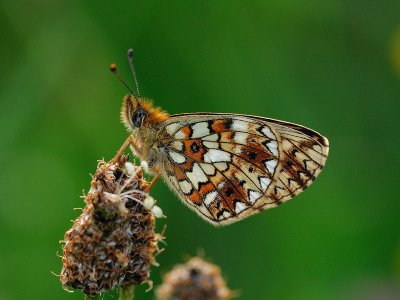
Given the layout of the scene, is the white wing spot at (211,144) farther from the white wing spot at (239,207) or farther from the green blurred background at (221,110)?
the green blurred background at (221,110)

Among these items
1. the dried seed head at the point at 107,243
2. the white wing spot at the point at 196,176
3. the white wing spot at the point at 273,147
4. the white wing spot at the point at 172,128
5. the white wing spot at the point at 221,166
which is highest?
the white wing spot at the point at 172,128

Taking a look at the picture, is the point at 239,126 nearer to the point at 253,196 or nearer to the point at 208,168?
the point at 208,168

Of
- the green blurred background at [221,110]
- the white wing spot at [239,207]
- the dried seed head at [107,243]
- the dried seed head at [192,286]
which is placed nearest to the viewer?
the dried seed head at [107,243]

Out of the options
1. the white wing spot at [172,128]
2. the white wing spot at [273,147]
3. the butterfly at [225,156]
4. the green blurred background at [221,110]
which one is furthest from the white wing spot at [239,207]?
the green blurred background at [221,110]

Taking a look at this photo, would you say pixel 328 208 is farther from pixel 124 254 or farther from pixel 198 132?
pixel 124 254

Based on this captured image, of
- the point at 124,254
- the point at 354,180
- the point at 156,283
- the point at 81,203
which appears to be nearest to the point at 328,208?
the point at 354,180

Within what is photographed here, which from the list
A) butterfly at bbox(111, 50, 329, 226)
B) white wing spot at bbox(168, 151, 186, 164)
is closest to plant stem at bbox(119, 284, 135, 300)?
butterfly at bbox(111, 50, 329, 226)
